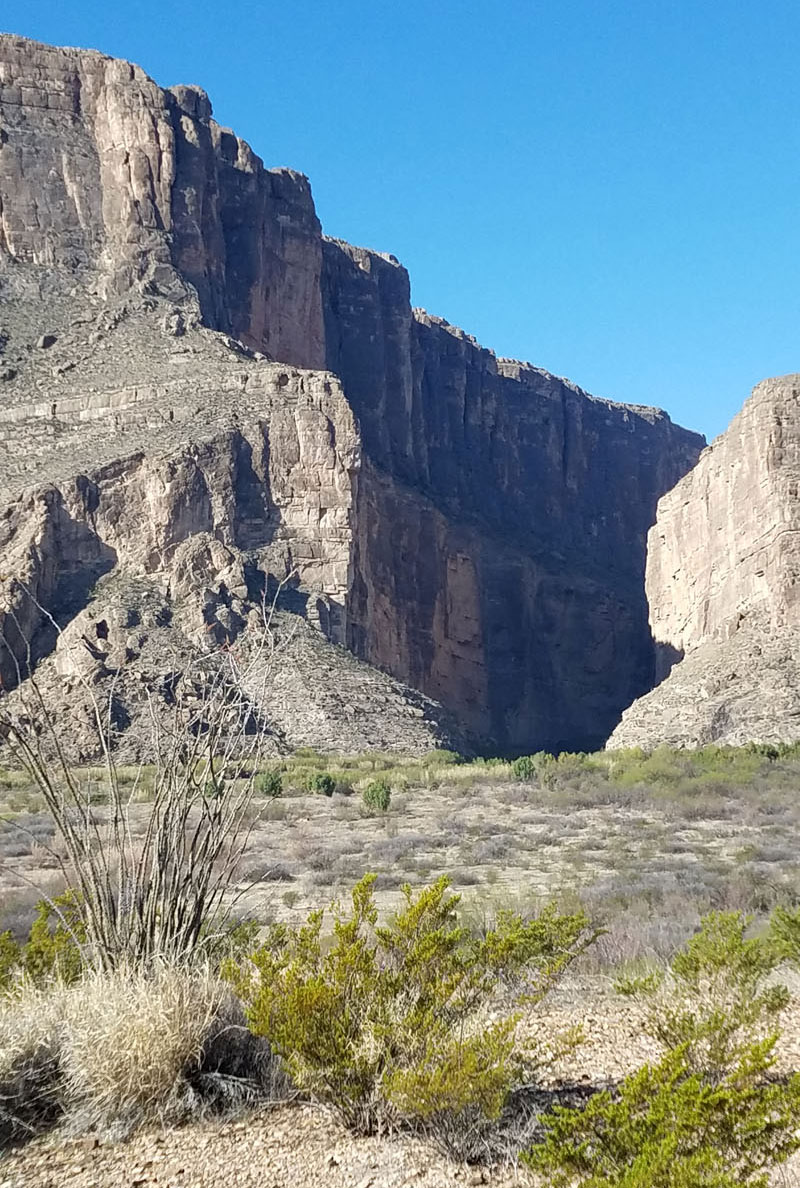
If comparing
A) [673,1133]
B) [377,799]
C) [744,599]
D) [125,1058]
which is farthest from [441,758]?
[673,1133]

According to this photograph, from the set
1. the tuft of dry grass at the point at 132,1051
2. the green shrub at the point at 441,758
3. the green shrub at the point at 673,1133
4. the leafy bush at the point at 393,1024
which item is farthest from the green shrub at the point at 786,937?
the green shrub at the point at 441,758

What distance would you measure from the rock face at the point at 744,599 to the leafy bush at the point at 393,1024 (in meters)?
32.6

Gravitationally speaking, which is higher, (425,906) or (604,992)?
(425,906)

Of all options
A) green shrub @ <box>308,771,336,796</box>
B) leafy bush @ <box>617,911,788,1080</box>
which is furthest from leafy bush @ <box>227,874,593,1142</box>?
green shrub @ <box>308,771,336,796</box>

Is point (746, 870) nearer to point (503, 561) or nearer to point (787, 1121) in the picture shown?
point (787, 1121)

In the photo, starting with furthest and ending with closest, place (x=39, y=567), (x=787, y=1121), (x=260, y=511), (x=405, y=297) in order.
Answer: (x=405, y=297) < (x=260, y=511) < (x=39, y=567) < (x=787, y=1121)

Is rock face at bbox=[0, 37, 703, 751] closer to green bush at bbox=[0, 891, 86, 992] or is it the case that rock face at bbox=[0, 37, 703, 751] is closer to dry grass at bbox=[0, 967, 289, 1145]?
green bush at bbox=[0, 891, 86, 992]

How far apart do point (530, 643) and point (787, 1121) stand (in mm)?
75331

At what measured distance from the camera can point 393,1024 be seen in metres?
5.61

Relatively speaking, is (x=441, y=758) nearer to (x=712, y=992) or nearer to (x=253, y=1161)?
(x=712, y=992)

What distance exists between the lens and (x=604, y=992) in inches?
328

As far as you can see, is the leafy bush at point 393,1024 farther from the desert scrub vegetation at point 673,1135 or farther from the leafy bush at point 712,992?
the leafy bush at point 712,992

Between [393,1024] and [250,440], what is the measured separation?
46770mm

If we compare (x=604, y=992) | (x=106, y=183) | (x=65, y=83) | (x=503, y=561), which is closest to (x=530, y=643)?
(x=503, y=561)
